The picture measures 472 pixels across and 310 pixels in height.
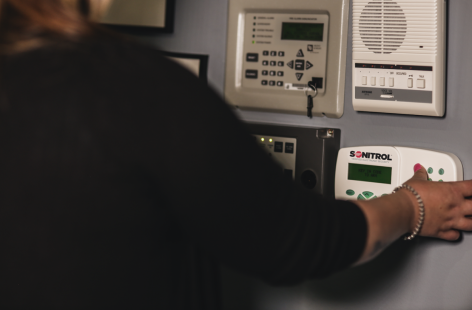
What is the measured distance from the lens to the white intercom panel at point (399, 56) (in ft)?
2.56

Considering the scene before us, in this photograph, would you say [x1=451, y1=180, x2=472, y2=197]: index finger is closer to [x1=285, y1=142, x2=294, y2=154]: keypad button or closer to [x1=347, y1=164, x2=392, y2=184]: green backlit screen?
[x1=347, y1=164, x2=392, y2=184]: green backlit screen

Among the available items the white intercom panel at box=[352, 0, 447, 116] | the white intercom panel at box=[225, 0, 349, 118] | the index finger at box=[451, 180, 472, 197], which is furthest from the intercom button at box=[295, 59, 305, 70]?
the index finger at box=[451, 180, 472, 197]

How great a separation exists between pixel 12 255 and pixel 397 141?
2.30 ft

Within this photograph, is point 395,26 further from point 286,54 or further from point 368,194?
point 368,194

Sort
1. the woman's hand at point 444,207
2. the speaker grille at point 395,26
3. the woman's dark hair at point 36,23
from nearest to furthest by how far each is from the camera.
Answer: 1. the woman's dark hair at point 36,23
2. the woman's hand at point 444,207
3. the speaker grille at point 395,26

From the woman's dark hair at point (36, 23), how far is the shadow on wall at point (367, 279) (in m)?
0.72

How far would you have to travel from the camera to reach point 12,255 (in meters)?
0.46

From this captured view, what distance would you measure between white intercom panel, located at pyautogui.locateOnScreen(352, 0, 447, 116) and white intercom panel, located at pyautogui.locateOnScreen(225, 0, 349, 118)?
53 millimetres

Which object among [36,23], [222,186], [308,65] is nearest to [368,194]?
[308,65]

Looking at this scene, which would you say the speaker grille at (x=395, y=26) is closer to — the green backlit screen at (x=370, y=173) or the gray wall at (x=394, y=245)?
the gray wall at (x=394, y=245)

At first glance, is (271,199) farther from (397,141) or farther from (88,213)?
(397,141)

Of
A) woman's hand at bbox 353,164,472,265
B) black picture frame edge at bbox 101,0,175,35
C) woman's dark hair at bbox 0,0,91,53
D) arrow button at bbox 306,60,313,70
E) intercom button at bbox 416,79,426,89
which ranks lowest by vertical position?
woman's hand at bbox 353,164,472,265

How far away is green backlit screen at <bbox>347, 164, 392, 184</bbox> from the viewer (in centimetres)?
85

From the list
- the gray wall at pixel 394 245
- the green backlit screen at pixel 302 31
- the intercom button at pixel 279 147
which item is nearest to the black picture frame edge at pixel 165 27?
the gray wall at pixel 394 245
